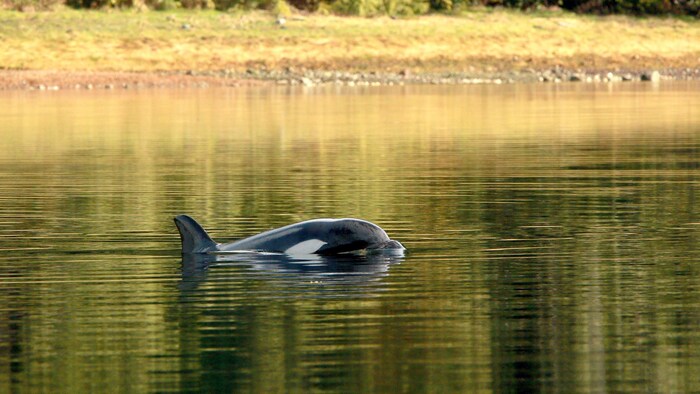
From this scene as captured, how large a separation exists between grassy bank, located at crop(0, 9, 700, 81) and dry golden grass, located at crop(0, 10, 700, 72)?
0.04m

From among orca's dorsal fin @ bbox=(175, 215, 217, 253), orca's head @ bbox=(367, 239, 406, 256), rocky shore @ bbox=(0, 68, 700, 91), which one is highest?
orca's dorsal fin @ bbox=(175, 215, 217, 253)

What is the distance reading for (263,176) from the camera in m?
26.3

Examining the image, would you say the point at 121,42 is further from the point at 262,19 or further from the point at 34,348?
the point at 34,348

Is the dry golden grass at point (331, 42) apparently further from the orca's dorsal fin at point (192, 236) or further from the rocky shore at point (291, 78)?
the orca's dorsal fin at point (192, 236)

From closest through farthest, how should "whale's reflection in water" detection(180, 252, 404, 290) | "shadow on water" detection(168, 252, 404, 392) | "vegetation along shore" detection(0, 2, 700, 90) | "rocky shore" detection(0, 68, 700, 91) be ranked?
"shadow on water" detection(168, 252, 404, 392)
"whale's reflection in water" detection(180, 252, 404, 290)
"rocky shore" detection(0, 68, 700, 91)
"vegetation along shore" detection(0, 2, 700, 90)

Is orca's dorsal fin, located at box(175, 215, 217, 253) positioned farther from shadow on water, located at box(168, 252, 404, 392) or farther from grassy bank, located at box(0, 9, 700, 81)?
grassy bank, located at box(0, 9, 700, 81)

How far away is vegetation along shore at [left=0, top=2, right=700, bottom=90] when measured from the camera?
203 ft

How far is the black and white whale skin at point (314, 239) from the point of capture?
626 inches

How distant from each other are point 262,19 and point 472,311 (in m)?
56.9

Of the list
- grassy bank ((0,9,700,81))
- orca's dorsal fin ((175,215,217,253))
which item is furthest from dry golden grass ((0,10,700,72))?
orca's dorsal fin ((175,215,217,253))

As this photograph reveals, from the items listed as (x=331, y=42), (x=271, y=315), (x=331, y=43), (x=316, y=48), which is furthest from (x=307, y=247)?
(x=331, y=42)

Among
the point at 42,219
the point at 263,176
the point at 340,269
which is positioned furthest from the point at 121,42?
the point at 340,269

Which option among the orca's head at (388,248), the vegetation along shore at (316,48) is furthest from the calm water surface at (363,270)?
the vegetation along shore at (316,48)

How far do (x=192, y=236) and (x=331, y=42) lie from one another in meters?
50.2
